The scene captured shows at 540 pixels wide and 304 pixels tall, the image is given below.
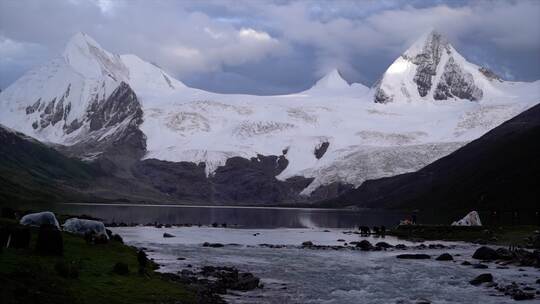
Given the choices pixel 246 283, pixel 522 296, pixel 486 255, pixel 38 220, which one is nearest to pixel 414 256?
pixel 486 255

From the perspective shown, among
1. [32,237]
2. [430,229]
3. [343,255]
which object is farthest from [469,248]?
[32,237]

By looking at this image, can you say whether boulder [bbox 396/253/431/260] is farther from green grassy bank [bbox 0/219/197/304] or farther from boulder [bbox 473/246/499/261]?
green grassy bank [bbox 0/219/197/304]

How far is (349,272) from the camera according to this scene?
2454 inches

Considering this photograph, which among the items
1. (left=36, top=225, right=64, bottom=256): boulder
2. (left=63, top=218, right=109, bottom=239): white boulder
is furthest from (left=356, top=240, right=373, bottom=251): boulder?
(left=36, top=225, right=64, bottom=256): boulder

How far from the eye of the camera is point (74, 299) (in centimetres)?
3300

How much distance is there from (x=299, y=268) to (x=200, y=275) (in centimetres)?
1272

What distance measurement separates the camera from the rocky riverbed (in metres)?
47.9

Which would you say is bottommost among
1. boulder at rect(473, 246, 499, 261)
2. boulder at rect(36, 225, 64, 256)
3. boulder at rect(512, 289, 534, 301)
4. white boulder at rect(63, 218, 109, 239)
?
boulder at rect(512, 289, 534, 301)

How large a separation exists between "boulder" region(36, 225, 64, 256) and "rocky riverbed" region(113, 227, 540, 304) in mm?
10390

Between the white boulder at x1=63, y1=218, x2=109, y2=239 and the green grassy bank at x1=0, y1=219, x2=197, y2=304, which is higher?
the white boulder at x1=63, y1=218, x2=109, y2=239

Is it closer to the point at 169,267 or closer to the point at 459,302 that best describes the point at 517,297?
the point at 459,302

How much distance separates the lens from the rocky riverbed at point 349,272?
1885 inches

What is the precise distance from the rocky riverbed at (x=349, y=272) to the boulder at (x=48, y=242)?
34.1 ft

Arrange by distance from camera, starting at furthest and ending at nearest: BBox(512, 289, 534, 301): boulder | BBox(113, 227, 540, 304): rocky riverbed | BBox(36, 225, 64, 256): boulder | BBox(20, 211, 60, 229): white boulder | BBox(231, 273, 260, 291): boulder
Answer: BBox(20, 211, 60, 229): white boulder
BBox(231, 273, 260, 291): boulder
BBox(113, 227, 540, 304): rocky riverbed
BBox(512, 289, 534, 301): boulder
BBox(36, 225, 64, 256): boulder
